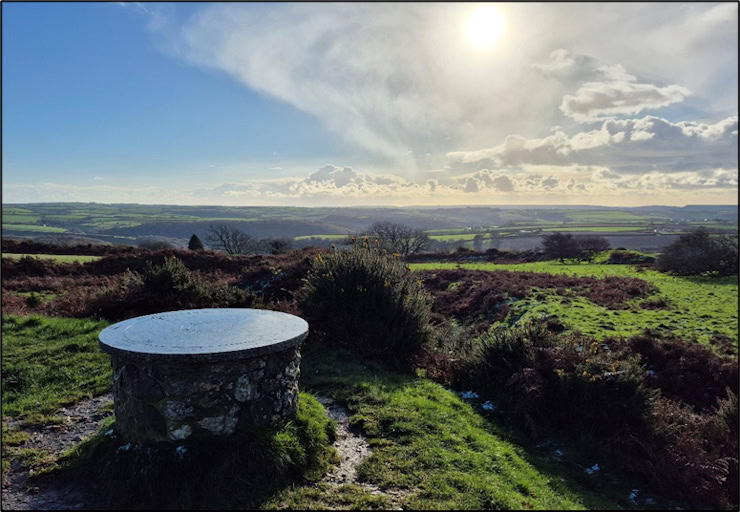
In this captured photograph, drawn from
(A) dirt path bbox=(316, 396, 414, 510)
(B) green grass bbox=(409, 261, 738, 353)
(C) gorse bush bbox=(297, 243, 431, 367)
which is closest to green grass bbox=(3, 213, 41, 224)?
(C) gorse bush bbox=(297, 243, 431, 367)

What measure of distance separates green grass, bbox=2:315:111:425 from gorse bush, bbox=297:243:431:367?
473 cm

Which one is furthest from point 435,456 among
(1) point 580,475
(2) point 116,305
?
(2) point 116,305

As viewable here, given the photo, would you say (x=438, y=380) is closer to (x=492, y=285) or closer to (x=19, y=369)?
(x=19, y=369)

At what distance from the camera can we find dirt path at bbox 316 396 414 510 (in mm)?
4504

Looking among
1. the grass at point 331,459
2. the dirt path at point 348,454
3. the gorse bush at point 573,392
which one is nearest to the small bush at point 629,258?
the gorse bush at point 573,392

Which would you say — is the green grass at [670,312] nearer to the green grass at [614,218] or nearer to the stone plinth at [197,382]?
the stone plinth at [197,382]

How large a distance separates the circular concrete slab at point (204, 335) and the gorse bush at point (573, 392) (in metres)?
4.26

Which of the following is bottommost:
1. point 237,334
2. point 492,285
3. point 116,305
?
point 492,285

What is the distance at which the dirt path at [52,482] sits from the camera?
Answer: 4.13 m

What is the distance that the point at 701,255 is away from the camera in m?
22.4

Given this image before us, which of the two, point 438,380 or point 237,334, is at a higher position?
point 237,334

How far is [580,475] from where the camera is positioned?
5609 millimetres

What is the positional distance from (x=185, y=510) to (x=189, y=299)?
859 centimetres

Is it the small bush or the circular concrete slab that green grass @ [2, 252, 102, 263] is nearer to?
the circular concrete slab
